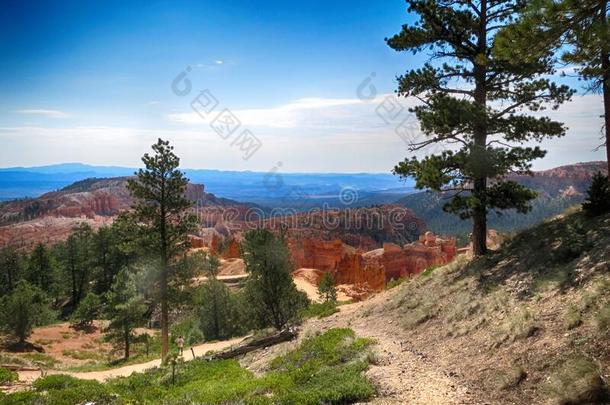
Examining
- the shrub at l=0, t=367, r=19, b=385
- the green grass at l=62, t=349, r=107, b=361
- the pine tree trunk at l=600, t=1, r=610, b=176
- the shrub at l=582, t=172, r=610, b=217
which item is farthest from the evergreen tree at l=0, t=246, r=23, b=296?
the pine tree trunk at l=600, t=1, r=610, b=176

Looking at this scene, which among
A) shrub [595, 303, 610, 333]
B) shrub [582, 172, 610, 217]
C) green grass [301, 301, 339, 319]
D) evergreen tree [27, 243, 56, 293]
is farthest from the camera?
evergreen tree [27, 243, 56, 293]

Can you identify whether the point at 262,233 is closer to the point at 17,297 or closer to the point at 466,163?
the point at 466,163

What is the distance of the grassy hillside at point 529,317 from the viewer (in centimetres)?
747

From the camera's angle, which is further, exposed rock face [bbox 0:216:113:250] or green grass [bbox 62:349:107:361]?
exposed rock face [bbox 0:216:113:250]

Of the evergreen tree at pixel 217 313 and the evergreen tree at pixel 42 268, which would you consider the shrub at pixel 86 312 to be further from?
the evergreen tree at pixel 42 268

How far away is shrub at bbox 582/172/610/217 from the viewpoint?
1412 centimetres

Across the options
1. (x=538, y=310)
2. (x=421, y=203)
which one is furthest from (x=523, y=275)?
(x=421, y=203)

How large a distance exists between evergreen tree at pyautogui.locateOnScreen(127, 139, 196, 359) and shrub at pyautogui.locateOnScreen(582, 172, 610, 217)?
1902 centimetres

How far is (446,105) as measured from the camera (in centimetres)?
1504

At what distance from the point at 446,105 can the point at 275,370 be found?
35.2 ft

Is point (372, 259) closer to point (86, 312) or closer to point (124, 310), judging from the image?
point (86, 312)

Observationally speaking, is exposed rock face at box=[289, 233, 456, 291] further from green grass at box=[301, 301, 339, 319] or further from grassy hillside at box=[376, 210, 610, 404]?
grassy hillside at box=[376, 210, 610, 404]

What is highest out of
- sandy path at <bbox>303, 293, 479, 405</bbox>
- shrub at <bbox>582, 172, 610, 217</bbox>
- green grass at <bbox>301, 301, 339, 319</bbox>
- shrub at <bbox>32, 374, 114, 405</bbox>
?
shrub at <bbox>582, 172, 610, 217</bbox>

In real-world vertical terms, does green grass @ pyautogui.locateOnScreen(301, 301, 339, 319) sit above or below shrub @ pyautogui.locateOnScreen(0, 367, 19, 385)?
below
